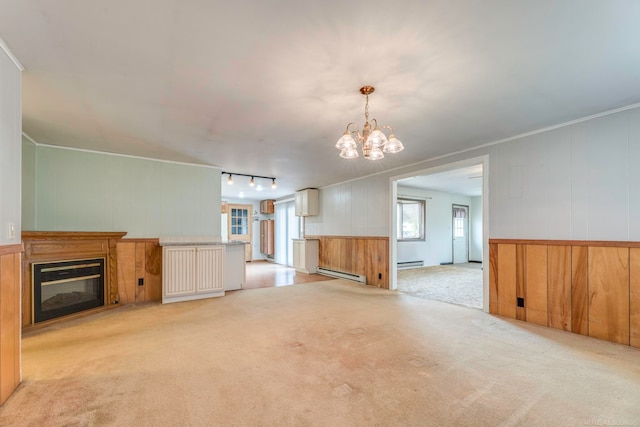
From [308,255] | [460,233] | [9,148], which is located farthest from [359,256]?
[9,148]

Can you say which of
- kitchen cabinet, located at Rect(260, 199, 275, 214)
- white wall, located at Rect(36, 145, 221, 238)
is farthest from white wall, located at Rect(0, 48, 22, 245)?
kitchen cabinet, located at Rect(260, 199, 275, 214)

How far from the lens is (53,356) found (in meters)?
2.55

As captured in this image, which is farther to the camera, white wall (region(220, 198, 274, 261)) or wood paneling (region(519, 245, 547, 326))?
white wall (region(220, 198, 274, 261))

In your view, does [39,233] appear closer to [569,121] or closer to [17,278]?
[17,278]

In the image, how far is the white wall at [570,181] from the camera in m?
2.86

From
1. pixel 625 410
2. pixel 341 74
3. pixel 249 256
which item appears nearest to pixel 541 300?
pixel 625 410

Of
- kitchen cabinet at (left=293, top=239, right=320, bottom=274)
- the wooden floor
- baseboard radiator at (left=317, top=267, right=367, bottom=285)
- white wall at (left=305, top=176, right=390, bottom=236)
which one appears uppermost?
white wall at (left=305, top=176, right=390, bottom=236)

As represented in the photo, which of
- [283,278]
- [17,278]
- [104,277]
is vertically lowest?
[283,278]

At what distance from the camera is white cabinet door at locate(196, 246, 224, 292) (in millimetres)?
4715

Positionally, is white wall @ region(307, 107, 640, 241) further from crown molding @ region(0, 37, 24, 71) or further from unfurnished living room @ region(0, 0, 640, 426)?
crown molding @ region(0, 37, 24, 71)

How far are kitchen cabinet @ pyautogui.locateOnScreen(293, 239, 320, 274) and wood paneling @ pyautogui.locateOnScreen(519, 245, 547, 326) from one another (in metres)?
4.90

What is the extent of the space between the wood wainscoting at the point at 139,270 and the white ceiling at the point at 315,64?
6.02 ft

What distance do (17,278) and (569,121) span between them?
527 cm

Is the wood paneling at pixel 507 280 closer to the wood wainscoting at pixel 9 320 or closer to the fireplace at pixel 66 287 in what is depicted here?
the wood wainscoting at pixel 9 320
